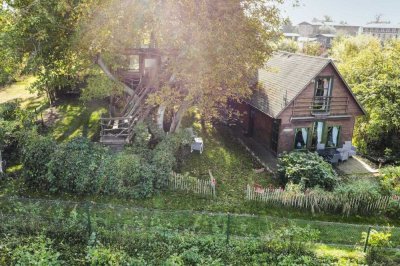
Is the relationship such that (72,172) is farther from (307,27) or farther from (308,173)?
(307,27)

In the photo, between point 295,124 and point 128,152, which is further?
point 295,124

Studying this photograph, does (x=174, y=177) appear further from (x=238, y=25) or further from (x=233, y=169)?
(x=238, y=25)

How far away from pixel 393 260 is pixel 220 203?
8114 mm

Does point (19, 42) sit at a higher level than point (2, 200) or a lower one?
higher

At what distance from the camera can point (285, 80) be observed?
26.2 m

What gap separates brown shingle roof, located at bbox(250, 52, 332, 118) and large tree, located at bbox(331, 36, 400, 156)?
6.88 m

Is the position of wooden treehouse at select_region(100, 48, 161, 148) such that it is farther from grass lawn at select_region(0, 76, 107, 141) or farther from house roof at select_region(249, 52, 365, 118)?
house roof at select_region(249, 52, 365, 118)

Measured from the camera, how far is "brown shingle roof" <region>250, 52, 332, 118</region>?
2406cm

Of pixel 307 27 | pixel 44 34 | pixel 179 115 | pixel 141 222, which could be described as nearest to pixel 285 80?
pixel 179 115

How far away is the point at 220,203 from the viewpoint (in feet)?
60.9

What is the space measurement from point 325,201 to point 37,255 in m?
13.5

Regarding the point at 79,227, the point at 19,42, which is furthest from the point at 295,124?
the point at 19,42

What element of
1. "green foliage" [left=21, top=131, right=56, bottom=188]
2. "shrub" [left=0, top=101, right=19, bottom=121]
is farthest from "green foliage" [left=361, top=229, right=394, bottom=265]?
"shrub" [left=0, top=101, right=19, bottom=121]

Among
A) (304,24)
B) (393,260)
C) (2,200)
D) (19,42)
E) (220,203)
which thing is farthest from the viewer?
(304,24)
